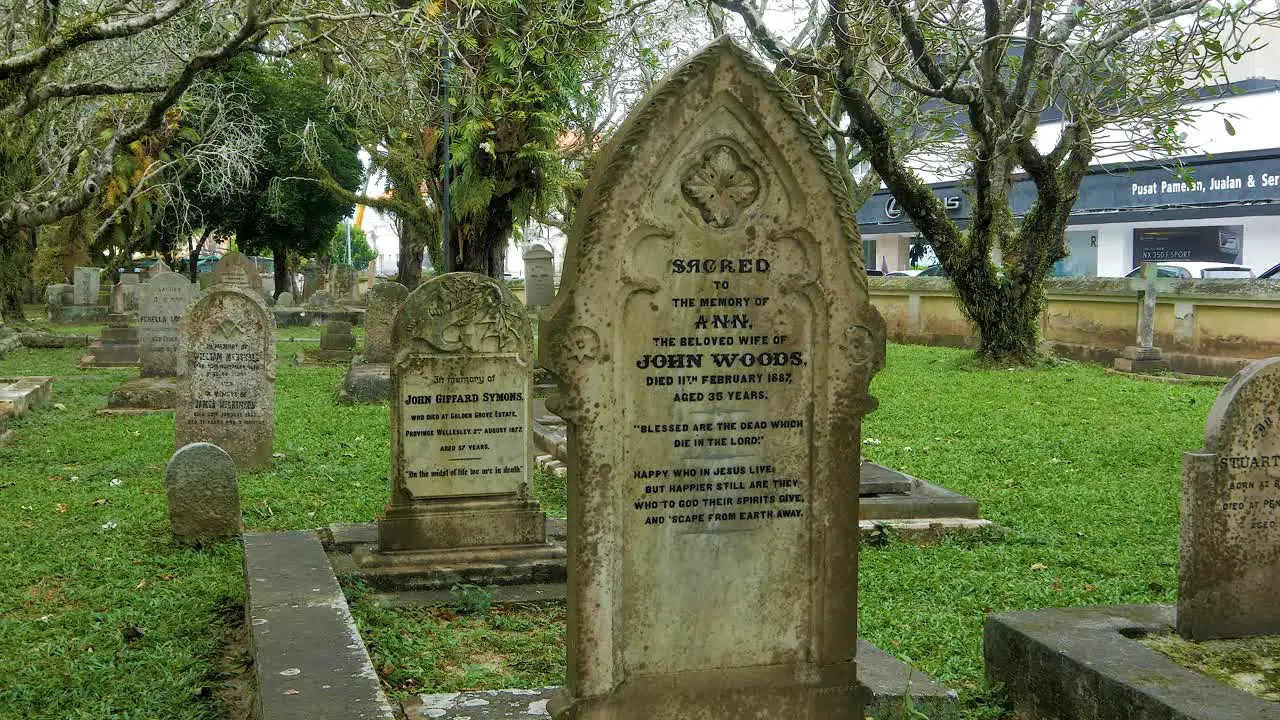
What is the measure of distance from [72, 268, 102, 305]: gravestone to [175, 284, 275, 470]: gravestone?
24.7 metres

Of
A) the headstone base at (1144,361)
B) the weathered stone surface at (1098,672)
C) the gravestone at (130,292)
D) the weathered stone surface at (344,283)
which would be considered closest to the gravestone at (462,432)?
the weathered stone surface at (1098,672)

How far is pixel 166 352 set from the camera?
16.0 metres

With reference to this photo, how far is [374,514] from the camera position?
8688 millimetres

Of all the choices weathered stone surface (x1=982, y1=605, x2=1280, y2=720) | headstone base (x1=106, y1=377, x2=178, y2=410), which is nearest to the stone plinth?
headstone base (x1=106, y1=377, x2=178, y2=410)

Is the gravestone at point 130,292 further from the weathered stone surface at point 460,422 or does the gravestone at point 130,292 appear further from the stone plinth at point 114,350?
the weathered stone surface at point 460,422

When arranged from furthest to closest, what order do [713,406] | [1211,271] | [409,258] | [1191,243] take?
[1191,243]
[409,258]
[1211,271]
[713,406]

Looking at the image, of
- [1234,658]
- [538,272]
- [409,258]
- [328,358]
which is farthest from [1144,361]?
[409,258]

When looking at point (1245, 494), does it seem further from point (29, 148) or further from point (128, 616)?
point (29, 148)

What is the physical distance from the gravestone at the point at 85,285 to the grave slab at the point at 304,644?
28996mm

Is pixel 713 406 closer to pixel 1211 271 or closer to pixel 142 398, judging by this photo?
pixel 142 398

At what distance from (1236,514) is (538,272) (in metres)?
21.2

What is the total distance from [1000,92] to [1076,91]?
1623 mm

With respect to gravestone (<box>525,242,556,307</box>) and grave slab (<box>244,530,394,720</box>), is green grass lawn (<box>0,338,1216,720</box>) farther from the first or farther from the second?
gravestone (<box>525,242,556,307</box>)

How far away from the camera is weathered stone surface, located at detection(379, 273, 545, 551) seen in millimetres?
6996
